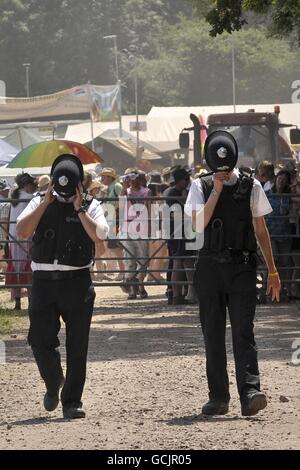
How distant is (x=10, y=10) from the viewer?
322ft

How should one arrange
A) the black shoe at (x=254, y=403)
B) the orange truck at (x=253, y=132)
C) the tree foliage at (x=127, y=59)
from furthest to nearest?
the tree foliage at (x=127, y=59), the orange truck at (x=253, y=132), the black shoe at (x=254, y=403)

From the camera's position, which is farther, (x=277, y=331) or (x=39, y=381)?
(x=277, y=331)

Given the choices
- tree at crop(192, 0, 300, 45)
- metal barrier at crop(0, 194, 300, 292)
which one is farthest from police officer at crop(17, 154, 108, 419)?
metal barrier at crop(0, 194, 300, 292)

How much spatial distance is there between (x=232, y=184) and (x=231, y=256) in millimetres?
471

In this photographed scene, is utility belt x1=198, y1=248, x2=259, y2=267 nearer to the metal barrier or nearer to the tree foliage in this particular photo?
the metal barrier

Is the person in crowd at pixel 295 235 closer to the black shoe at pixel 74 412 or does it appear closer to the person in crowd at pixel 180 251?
the person in crowd at pixel 180 251

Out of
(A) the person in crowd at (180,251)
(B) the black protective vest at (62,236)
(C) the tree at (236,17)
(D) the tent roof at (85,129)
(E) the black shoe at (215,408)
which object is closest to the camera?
(B) the black protective vest at (62,236)

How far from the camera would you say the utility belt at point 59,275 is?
944cm

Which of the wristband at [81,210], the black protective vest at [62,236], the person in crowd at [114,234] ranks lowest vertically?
the person in crowd at [114,234]

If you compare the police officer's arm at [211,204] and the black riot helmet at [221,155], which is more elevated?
the black riot helmet at [221,155]

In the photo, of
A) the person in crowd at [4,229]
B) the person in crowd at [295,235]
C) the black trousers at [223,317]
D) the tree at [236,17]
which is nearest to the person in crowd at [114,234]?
the person in crowd at [4,229]
